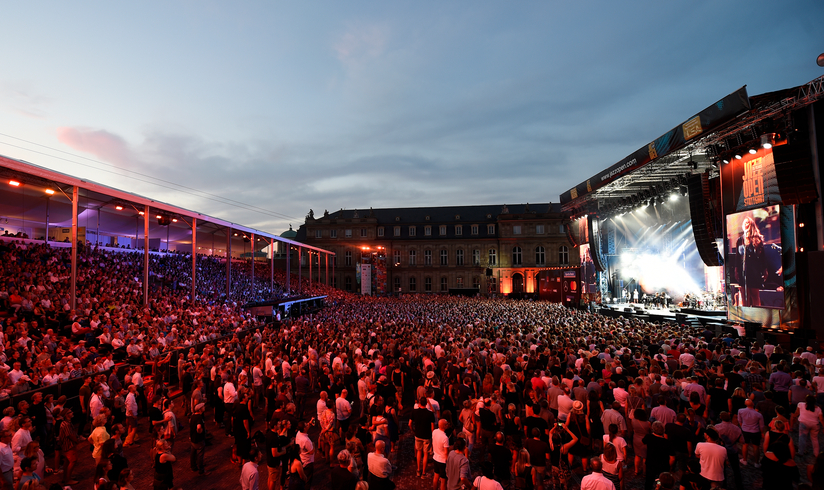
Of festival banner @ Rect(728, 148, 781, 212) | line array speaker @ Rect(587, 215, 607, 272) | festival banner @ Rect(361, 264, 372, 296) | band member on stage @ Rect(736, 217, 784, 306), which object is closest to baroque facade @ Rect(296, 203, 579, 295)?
festival banner @ Rect(361, 264, 372, 296)

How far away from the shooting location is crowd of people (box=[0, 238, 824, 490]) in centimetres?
586

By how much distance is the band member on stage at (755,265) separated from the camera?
1628 centimetres

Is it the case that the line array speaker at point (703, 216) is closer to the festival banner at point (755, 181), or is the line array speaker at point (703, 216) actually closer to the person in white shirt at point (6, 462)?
the festival banner at point (755, 181)

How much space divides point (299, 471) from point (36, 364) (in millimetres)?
9221

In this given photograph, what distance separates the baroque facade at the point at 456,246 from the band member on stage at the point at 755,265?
134 ft

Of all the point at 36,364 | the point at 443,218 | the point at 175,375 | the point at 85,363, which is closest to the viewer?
the point at 36,364

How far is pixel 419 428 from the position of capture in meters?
7.34

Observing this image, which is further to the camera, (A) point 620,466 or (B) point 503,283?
(B) point 503,283

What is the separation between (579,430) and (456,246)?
2185 inches

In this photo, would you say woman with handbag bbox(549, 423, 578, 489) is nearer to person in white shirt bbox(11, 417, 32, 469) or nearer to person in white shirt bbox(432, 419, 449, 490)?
person in white shirt bbox(432, 419, 449, 490)

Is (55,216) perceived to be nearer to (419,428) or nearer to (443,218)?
(419,428)

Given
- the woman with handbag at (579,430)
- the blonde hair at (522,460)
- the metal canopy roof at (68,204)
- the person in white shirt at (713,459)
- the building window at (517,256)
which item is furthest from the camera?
the building window at (517,256)

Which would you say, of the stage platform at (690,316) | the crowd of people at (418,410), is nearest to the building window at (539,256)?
the stage platform at (690,316)

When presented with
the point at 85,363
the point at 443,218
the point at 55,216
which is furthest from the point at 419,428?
the point at 443,218
